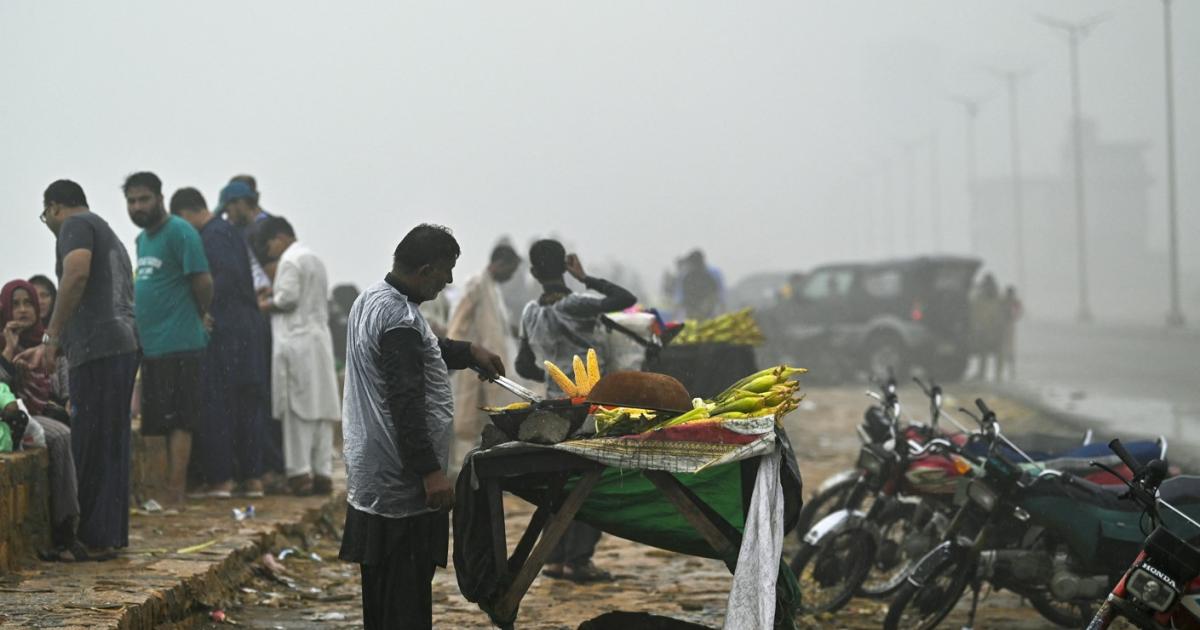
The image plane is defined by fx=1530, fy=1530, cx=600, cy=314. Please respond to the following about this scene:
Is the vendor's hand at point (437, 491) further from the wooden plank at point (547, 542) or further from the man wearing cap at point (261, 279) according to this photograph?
the man wearing cap at point (261, 279)

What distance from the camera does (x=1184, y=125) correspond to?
97.9 meters

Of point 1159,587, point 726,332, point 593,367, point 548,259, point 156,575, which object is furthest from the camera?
point 726,332

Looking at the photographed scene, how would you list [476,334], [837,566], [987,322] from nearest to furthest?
1. [837,566]
2. [476,334]
3. [987,322]

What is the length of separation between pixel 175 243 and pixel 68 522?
191 centimetres

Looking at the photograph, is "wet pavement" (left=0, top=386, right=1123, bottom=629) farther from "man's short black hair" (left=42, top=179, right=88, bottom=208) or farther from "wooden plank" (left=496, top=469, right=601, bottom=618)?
"man's short black hair" (left=42, top=179, right=88, bottom=208)

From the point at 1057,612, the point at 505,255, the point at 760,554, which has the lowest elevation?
the point at 1057,612

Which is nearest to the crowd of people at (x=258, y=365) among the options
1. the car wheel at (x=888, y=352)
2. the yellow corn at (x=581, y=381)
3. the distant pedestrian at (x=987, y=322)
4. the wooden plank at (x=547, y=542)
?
the wooden plank at (x=547, y=542)

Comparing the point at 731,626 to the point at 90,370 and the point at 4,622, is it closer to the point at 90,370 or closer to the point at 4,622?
the point at 4,622

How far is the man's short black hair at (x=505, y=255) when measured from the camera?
10.7 metres

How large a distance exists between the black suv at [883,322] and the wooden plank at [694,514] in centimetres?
1783

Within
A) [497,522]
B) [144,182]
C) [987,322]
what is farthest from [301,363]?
[987,322]

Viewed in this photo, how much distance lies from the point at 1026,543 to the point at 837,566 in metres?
1.01

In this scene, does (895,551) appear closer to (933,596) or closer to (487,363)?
(933,596)

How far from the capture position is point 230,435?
31.3ft
